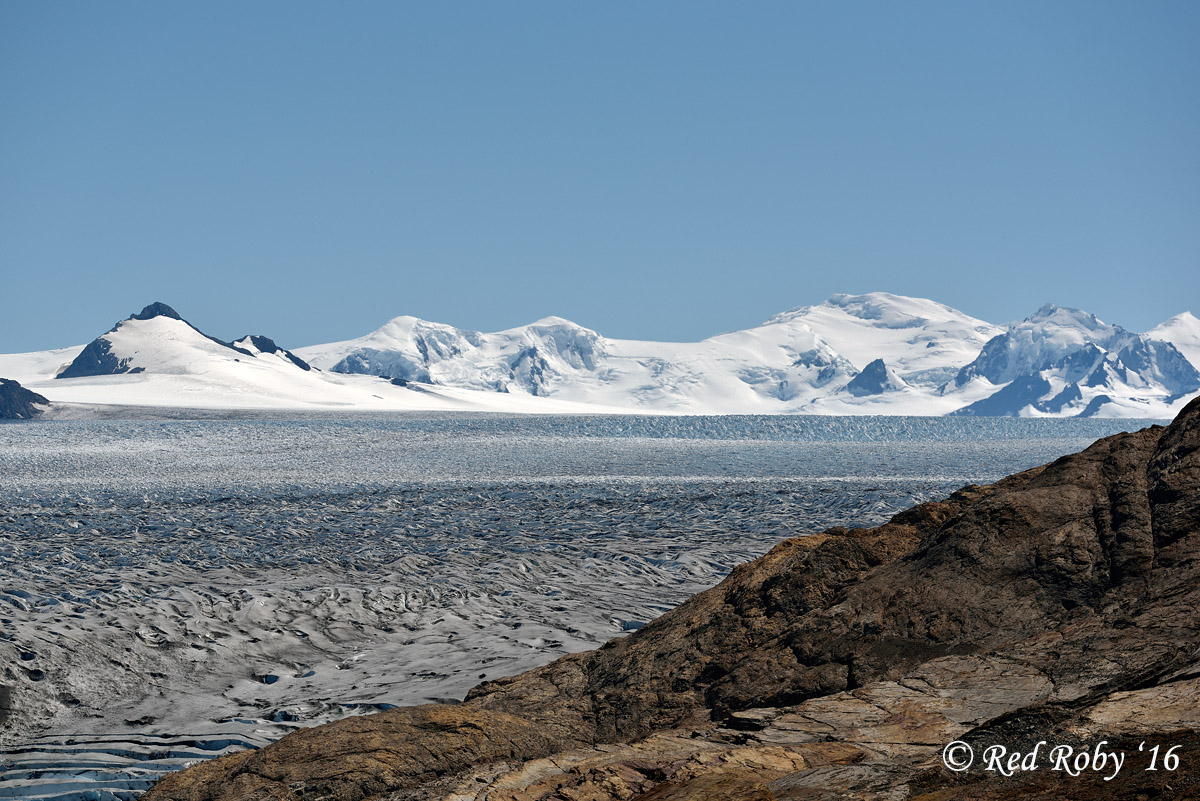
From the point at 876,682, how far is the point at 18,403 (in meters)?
117

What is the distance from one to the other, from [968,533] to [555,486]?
2041 cm

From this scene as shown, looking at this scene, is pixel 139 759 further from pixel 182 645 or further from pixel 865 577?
pixel 865 577

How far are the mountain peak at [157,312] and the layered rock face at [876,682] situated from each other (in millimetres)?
195613

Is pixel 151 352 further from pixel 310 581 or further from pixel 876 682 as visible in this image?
pixel 876 682

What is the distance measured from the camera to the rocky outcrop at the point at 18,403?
101 m

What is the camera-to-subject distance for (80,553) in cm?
1427

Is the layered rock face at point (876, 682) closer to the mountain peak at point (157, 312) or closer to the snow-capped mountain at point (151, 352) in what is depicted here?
the snow-capped mountain at point (151, 352)

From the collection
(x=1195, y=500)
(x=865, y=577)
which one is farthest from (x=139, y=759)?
(x=1195, y=500)

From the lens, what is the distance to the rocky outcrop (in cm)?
10144

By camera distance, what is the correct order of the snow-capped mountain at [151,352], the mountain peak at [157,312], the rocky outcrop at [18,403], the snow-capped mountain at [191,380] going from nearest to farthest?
1. the rocky outcrop at [18,403]
2. the snow-capped mountain at [191,380]
3. the snow-capped mountain at [151,352]
4. the mountain peak at [157,312]

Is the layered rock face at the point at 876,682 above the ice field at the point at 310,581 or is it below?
above

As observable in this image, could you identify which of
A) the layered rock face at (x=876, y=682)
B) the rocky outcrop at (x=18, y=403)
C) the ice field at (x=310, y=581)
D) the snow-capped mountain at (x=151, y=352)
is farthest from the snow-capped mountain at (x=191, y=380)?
the layered rock face at (x=876, y=682)

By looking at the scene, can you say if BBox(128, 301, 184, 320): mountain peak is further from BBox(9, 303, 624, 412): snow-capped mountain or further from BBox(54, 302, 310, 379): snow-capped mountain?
BBox(54, 302, 310, 379): snow-capped mountain

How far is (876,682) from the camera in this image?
17.9 ft
